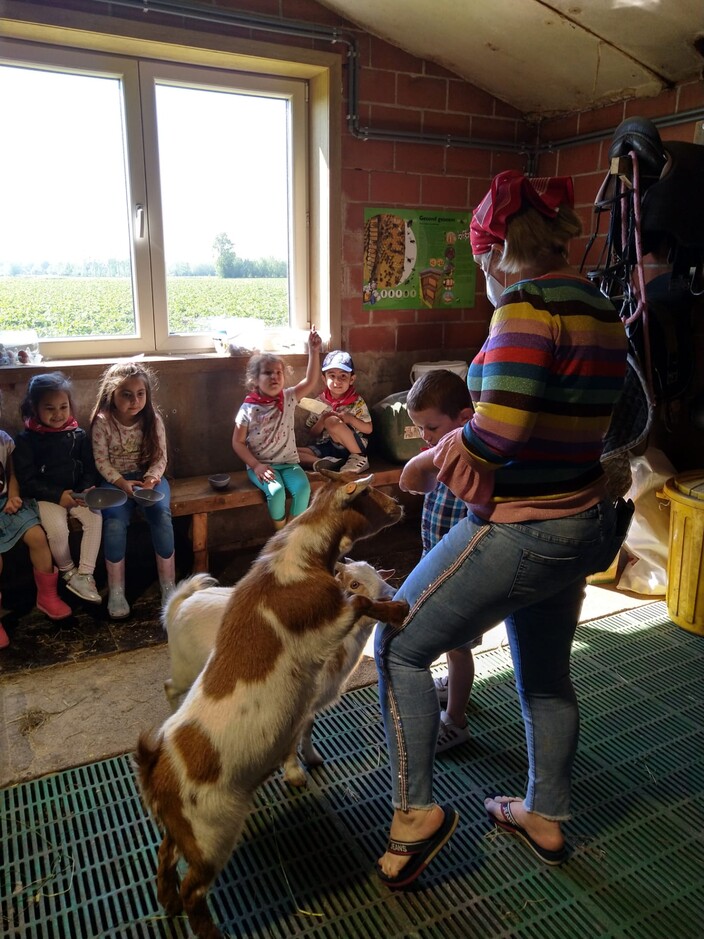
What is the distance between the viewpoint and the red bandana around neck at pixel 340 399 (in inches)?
175

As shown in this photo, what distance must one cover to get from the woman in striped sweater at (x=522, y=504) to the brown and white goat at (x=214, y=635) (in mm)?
334

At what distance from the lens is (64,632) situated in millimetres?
3510

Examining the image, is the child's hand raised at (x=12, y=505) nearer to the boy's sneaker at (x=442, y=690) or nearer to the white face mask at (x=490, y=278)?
the boy's sneaker at (x=442, y=690)

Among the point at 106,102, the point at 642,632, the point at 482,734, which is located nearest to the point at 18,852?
the point at 482,734

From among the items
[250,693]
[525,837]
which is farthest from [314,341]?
[525,837]

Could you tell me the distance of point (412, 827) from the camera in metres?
1.91

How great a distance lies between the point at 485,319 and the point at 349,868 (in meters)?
4.00

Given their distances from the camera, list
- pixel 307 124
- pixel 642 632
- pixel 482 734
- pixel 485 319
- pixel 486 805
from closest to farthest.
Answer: pixel 486 805
pixel 482 734
pixel 642 632
pixel 307 124
pixel 485 319

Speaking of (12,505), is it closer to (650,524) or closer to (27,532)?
(27,532)

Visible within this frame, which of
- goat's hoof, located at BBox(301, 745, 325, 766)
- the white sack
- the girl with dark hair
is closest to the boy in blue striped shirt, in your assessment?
goat's hoof, located at BBox(301, 745, 325, 766)

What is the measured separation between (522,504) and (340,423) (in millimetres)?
2827

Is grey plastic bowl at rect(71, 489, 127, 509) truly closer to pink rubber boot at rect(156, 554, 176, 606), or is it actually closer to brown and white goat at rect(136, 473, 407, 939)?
pink rubber boot at rect(156, 554, 176, 606)

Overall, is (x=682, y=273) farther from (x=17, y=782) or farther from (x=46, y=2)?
(x=17, y=782)

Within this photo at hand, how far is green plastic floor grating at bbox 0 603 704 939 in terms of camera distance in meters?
1.90
